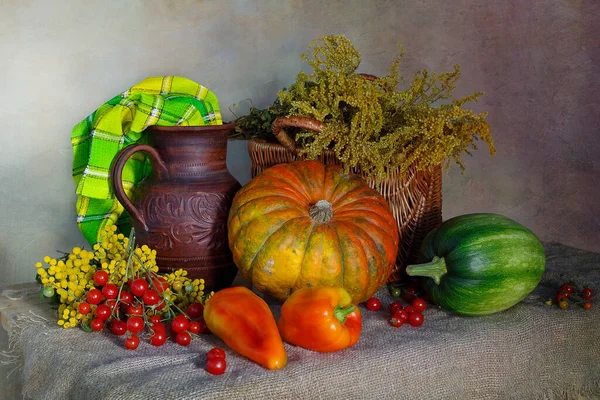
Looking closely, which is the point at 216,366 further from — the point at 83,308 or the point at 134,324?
A: the point at 83,308

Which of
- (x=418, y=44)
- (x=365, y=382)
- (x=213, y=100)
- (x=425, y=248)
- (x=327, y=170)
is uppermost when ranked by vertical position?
(x=418, y=44)

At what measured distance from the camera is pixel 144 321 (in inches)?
46.6

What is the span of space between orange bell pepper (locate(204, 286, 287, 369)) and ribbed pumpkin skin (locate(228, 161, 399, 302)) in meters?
0.11

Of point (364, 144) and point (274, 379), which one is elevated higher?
point (364, 144)

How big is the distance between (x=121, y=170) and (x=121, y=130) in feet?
0.63

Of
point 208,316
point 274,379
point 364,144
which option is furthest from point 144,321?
point 364,144

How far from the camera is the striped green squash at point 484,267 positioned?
126 centimetres

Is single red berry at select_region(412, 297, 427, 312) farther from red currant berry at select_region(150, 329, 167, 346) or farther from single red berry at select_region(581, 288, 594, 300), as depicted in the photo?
red currant berry at select_region(150, 329, 167, 346)

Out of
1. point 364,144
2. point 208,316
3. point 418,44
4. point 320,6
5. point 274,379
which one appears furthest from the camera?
point 418,44

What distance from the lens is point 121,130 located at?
1.45 meters

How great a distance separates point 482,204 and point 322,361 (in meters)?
1.24

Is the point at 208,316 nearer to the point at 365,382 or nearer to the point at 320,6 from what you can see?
the point at 365,382

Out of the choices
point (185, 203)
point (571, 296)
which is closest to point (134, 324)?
point (185, 203)

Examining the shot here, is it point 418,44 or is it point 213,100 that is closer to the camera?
point 213,100
